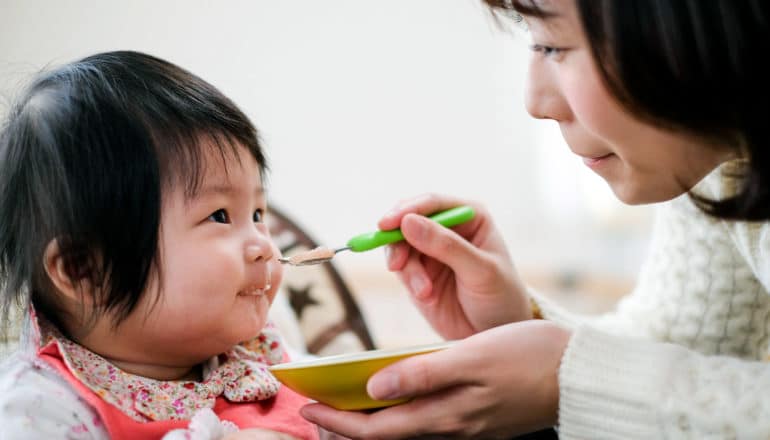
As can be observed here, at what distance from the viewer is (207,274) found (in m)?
0.85

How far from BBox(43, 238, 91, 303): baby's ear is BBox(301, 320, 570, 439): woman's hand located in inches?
11.2

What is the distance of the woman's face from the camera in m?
0.77

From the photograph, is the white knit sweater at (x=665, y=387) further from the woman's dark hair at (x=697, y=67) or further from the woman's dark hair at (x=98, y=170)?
the woman's dark hair at (x=98, y=170)

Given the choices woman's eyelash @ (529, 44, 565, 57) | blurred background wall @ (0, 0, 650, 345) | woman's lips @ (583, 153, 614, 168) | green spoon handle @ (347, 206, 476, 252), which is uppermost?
woman's eyelash @ (529, 44, 565, 57)

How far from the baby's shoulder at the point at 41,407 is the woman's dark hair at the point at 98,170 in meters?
0.08

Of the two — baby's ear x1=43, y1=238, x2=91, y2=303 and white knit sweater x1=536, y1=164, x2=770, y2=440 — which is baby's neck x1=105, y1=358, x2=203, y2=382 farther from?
white knit sweater x1=536, y1=164, x2=770, y2=440

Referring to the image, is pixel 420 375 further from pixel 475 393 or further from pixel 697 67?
pixel 697 67

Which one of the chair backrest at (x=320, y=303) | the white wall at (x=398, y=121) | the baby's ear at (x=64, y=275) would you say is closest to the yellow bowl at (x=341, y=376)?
the baby's ear at (x=64, y=275)

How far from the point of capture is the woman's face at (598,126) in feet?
2.54

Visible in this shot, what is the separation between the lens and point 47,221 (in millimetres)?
825

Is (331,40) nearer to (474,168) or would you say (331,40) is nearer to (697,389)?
(474,168)

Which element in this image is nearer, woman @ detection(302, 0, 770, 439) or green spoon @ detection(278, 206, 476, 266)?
woman @ detection(302, 0, 770, 439)

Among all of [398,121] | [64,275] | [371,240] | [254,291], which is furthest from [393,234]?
[398,121]

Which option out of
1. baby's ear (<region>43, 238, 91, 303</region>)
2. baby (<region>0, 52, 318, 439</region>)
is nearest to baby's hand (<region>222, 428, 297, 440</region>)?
baby (<region>0, 52, 318, 439</region>)
